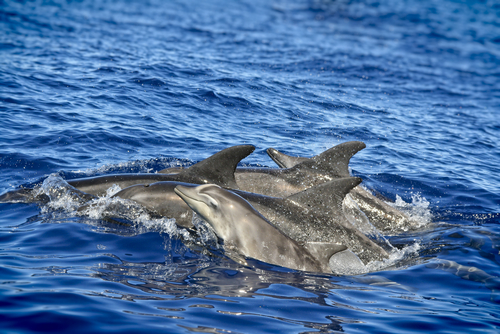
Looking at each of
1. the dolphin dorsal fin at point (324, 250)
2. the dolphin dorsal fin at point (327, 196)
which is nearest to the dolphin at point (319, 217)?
the dolphin dorsal fin at point (327, 196)

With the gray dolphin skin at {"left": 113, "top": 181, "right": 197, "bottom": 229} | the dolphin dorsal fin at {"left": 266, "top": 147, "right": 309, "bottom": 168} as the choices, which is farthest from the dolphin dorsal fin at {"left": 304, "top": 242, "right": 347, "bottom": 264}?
the dolphin dorsal fin at {"left": 266, "top": 147, "right": 309, "bottom": 168}

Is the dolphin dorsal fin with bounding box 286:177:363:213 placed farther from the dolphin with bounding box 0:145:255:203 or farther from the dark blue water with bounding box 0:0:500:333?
the dolphin with bounding box 0:145:255:203

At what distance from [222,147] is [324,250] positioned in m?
6.96

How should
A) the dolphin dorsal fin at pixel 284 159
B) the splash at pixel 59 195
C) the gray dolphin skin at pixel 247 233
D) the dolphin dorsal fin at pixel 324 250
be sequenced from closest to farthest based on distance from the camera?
the gray dolphin skin at pixel 247 233, the dolphin dorsal fin at pixel 324 250, the splash at pixel 59 195, the dolphin dorsal fin at pixel 284 159

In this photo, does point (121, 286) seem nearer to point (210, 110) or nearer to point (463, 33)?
point (210, 110)

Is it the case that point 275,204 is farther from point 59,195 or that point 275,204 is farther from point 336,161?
point 59,195

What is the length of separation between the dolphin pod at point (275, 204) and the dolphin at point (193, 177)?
0.02 metres

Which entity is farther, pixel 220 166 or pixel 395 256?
pixel 220 166

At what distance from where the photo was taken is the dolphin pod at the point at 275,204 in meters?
7.68

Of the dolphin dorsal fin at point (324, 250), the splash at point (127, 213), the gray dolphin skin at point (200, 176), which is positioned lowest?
the splash at point (127, 213)

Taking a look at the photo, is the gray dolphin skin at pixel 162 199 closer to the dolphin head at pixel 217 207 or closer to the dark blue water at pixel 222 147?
the dark blue water at pixel 222 147

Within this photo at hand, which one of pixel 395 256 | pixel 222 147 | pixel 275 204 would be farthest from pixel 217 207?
pixel 222 147

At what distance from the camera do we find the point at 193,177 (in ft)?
31.2

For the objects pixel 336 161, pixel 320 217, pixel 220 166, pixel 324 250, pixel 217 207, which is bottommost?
pixel 324 250
